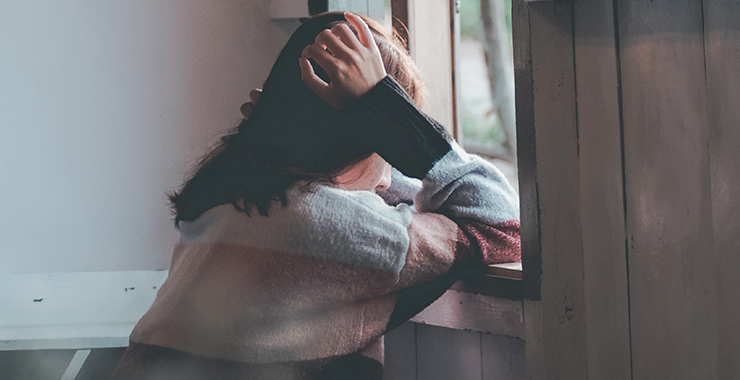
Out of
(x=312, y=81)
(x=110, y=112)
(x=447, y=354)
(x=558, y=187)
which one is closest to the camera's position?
(x=558, y=187)

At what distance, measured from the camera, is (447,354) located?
973 mm

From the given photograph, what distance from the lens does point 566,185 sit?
0.74 metres

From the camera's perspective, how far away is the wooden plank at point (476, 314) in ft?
2.82

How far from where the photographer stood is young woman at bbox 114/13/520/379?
2.53 ft

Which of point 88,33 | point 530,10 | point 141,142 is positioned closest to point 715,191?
point 530,10

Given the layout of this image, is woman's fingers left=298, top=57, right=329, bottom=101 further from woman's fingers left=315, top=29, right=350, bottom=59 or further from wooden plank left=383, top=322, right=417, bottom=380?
wooden plank left=383, top=322, right=417, bottom=380

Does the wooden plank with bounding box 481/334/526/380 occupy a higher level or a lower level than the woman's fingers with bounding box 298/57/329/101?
lower

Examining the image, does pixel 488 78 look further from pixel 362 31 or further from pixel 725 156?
pixel 725 156

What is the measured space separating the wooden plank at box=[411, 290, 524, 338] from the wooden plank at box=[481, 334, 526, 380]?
0.06 ft

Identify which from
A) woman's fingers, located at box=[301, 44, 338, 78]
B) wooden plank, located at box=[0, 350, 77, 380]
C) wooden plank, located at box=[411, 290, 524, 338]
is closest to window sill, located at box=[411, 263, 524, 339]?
wooden plank, located at box=[411, 290, 524, 338]

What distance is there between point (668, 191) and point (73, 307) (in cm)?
163

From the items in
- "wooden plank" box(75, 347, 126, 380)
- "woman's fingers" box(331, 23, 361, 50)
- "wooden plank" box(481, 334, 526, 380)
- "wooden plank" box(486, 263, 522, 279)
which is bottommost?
"wooden plank" box(75, 347, 126, 380)

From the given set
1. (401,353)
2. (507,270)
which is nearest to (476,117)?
(401,353)

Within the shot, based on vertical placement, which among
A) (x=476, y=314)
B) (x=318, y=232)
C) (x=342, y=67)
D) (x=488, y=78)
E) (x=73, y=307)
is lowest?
(x=73, y=307)
